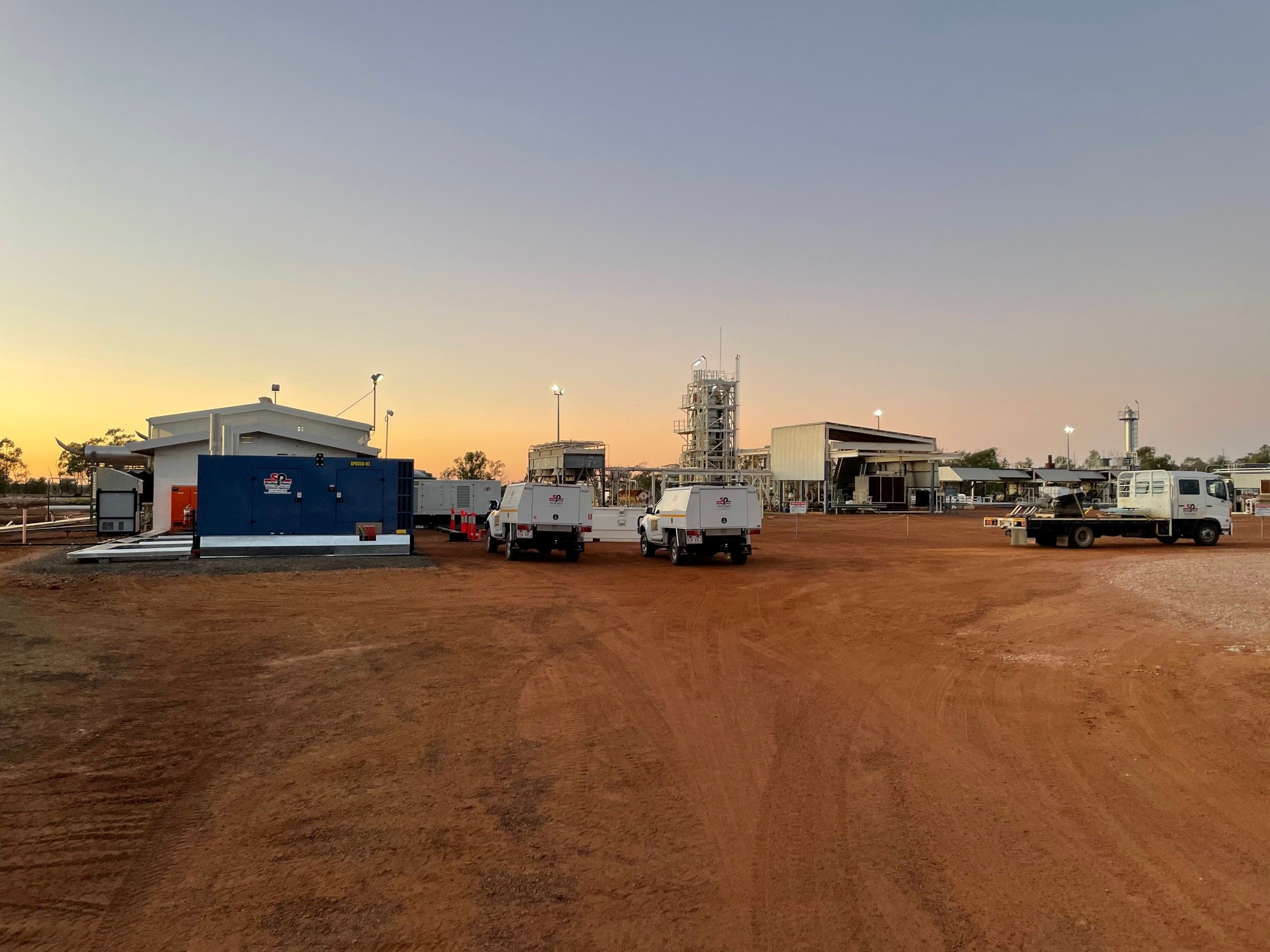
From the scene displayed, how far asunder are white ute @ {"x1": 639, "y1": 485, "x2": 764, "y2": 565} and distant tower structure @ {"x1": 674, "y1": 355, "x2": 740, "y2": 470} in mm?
46003

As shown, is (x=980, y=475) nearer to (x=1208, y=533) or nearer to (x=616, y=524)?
(x=1208, y=533)

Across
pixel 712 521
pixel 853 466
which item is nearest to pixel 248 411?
pixel 712 521

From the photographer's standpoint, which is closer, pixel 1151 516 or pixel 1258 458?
pixel 1151 516

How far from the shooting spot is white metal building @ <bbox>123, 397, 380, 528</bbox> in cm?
3131

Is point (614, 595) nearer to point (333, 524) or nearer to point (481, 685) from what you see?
point (481, 685)

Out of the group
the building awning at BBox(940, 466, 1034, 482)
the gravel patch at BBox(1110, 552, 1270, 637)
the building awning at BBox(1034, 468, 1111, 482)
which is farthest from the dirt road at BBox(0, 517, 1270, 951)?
the building awning at BBox(1034, 468, 1111, 482)

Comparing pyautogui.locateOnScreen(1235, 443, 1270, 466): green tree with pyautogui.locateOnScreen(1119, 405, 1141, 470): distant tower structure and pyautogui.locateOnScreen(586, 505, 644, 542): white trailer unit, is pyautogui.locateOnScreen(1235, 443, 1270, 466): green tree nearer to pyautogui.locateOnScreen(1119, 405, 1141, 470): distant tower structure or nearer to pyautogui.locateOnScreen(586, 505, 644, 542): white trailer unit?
pyautogui.locateOnScreen(1119, 405, 1141, 470): distant tower structure

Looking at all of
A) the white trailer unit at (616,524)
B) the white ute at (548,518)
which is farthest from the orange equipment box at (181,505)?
the white trailer unit at (616,524)

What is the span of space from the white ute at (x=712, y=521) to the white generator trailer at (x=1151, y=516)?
41.8 feet

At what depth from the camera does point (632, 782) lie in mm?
6203

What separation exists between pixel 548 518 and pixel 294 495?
7.09 meters

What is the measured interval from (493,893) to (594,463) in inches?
1990

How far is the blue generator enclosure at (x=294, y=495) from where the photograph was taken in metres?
22.5

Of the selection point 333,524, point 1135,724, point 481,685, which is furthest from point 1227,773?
point 333,524
